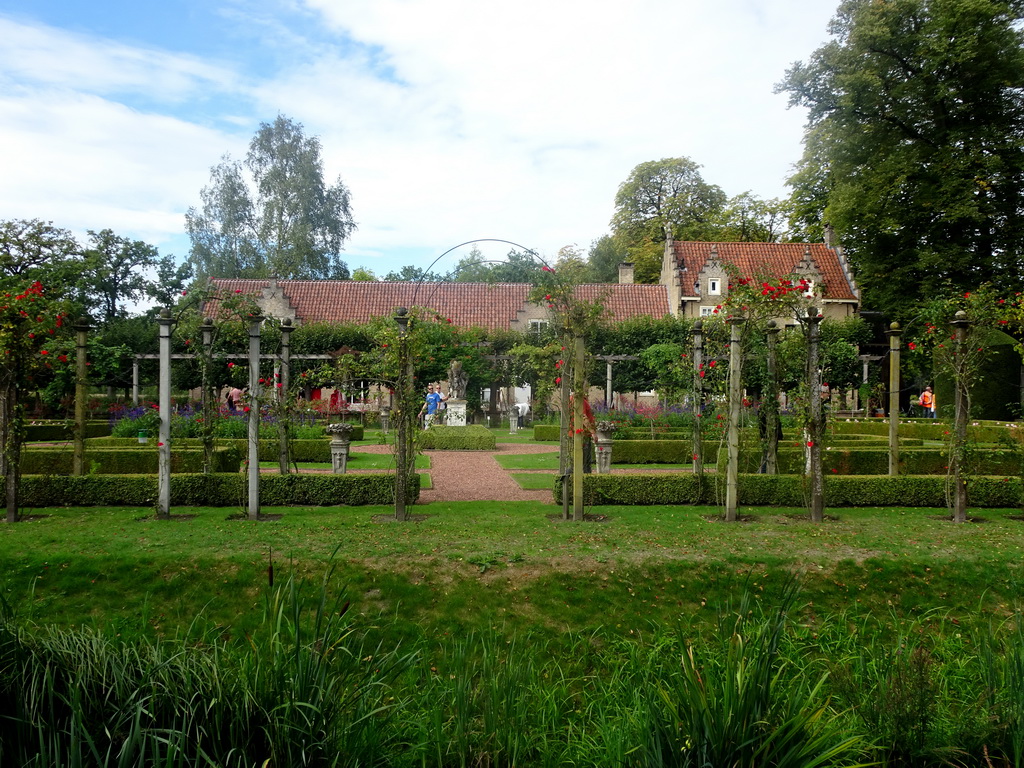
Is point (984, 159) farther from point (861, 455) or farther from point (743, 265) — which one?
point (861, 455)

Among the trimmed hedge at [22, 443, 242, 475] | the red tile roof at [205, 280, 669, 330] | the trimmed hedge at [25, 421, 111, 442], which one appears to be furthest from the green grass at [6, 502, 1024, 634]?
the red tile roof at [205, 280, 669, 330]

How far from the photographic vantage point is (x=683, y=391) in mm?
12742

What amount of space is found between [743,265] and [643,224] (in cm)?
988

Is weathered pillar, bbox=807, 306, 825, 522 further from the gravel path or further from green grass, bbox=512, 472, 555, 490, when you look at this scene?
green grass, bbox=512, 472, 555, 490

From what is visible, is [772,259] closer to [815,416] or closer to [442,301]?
[442,301]

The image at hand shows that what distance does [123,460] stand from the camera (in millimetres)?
14203

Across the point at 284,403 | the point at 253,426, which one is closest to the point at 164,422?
the point at 253,426

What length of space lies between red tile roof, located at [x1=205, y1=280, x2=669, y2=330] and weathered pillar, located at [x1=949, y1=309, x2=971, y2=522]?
89.2ft

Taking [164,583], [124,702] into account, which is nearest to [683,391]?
[164,583]

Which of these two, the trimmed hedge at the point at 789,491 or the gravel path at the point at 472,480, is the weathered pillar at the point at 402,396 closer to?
the gravel path at the point at 472,480

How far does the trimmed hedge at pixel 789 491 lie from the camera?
1138 centimetres

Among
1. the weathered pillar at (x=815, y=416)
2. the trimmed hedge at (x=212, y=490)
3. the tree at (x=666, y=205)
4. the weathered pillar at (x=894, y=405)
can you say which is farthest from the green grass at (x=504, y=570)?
the tree at (x=666, y=205)

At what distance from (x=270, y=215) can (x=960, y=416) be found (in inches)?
1459

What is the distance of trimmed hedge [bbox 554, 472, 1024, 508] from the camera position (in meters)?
11.4
